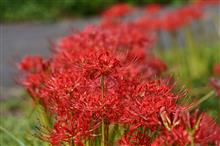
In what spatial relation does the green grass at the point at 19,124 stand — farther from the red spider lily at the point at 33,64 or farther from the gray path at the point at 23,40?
the gray path at the point at 23,40

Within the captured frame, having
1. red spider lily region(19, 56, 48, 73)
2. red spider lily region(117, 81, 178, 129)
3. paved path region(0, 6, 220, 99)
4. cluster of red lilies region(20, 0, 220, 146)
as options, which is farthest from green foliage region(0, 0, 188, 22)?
red spider lily region(117, 81, 178, 129)

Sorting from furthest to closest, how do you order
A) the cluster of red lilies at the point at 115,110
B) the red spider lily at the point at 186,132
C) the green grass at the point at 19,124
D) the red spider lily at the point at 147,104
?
the green grass at the point at 19,124 → the red spider lily at the point at 147,104 → the cluster of red lilies at the point at 115,110 → the red spider lily at the point at 186,132

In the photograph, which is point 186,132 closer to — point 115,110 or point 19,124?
point 115,110

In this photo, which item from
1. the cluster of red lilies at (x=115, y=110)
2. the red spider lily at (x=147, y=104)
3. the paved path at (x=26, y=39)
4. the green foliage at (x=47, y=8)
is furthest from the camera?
the green foliage at (x=47, y=8)

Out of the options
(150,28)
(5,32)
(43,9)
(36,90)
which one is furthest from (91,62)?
(43,9)

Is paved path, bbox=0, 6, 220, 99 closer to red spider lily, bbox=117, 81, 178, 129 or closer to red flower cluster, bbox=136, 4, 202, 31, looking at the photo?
red flower cluster, bbox=136, 4, 202, 31

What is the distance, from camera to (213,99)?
742 centimetres

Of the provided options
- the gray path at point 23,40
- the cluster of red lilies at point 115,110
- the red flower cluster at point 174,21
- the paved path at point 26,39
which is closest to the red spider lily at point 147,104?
the cluster of red lilies at point 115,110

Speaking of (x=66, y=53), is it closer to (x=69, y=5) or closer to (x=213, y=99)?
(x=213, y=99)

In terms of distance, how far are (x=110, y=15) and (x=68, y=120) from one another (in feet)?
15.7

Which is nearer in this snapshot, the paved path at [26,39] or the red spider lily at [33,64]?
the red spider lily at [33,64]

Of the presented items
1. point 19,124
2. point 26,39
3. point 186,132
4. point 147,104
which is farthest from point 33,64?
point 26,39

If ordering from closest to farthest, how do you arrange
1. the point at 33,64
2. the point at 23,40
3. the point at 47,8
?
the point at 33,64, the point at 23,40, the point at 47,8

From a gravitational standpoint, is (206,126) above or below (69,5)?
above
